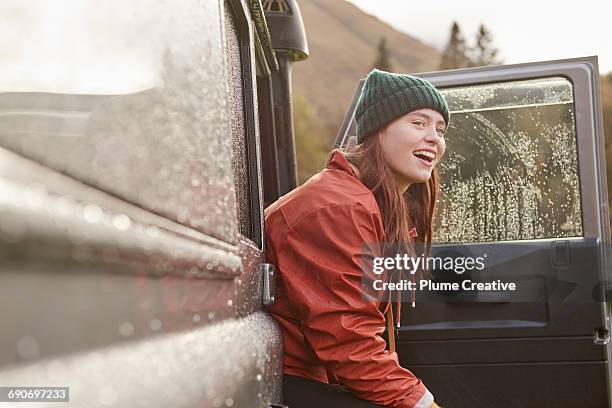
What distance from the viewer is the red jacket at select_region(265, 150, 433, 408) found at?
1.82m

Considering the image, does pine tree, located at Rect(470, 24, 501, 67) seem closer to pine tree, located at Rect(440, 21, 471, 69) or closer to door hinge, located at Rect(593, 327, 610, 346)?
pine tree, located at Rect(440, 21, 471, 69)

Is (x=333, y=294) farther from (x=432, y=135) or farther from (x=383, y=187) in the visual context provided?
(x=432, y=135)

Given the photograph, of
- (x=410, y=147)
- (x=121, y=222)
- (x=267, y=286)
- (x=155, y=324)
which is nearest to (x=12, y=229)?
(x=121, y=222)

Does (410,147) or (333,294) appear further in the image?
(410,147)

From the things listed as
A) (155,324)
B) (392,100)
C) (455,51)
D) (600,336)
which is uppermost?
(455,51)

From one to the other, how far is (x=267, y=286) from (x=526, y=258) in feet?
4.92

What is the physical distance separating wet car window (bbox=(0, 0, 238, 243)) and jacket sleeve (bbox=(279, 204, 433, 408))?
2.10 ft

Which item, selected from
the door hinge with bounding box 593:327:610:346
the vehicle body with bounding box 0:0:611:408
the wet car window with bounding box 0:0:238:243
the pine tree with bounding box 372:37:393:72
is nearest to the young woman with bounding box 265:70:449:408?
the vehicle body with bounding box 0:0:611:408

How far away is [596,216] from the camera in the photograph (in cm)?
297

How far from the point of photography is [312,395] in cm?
199

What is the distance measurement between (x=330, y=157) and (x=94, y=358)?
Answer: 169 centimetres

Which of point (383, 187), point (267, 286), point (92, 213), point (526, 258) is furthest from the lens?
point (526, 258)

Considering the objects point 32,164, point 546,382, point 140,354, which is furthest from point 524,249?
point 32,164

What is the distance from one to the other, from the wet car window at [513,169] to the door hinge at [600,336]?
356 millimetres
